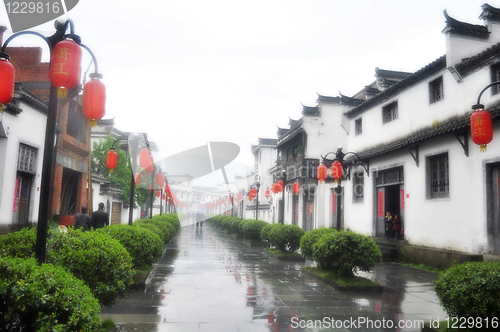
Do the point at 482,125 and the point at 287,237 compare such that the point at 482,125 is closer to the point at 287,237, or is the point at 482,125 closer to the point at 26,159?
the point at 287,237

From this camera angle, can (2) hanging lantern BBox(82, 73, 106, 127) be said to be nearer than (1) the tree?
Yes

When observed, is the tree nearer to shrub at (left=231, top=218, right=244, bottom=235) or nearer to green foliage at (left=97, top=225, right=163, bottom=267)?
shrub at (left=231, top=218, right=244, bottom=235)

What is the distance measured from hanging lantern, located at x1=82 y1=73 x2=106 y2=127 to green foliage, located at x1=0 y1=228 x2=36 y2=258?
5.53 ft

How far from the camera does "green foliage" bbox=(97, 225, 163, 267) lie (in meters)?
7.93

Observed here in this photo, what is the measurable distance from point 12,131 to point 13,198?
2366mm

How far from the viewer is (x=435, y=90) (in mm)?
13797

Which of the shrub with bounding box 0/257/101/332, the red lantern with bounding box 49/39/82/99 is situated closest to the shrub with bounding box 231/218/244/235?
the red lantern with bounding box 49/39/82/99

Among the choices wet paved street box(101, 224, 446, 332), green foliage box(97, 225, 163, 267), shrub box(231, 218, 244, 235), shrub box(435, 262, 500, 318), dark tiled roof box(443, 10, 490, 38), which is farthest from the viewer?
shrub box(231, 218, 244, 235)

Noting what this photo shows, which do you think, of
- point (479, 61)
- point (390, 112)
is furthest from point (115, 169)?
point (479, 61)

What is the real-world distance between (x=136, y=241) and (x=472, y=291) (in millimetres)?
6409

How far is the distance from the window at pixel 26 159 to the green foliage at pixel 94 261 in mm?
9814

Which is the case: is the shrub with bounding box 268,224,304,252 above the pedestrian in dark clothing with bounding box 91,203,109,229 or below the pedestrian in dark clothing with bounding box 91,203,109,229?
below

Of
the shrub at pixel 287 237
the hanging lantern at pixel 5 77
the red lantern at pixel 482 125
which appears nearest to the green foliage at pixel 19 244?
the hanging lantern at pixel 5 77

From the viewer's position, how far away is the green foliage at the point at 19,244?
4.55 metres
